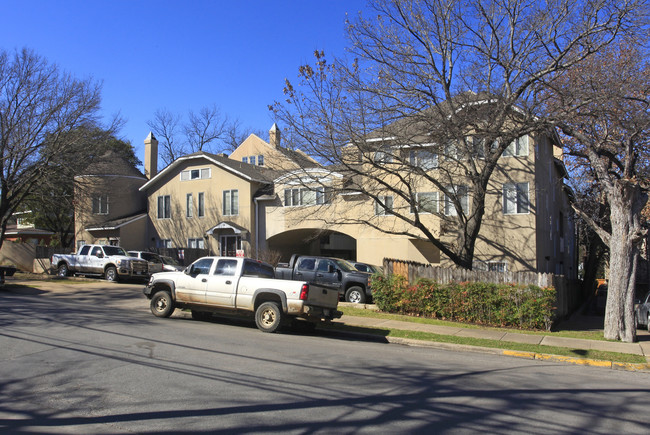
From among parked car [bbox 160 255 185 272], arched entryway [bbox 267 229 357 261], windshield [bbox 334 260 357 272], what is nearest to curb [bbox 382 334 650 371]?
windshield [bbox 334 260 357 272]

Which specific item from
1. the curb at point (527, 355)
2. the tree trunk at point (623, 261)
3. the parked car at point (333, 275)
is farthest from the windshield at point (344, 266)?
the tree trunk at point (623, 261)

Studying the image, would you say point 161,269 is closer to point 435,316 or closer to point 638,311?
point 435,316

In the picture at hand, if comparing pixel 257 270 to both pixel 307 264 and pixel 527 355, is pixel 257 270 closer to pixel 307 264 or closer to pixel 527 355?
pixel 307 264

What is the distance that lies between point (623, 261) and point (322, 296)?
8294mm

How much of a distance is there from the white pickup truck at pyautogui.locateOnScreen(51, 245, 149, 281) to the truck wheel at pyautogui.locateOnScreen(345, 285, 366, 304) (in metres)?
10.9

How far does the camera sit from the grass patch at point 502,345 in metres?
10.8

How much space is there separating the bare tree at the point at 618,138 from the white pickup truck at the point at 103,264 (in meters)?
19.0

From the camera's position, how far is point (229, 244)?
3177 cm

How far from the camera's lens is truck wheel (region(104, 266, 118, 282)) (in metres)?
23.7

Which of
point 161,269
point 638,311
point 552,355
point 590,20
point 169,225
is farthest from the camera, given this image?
point 169,225

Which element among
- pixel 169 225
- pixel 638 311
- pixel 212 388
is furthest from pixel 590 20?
pixel 169 225

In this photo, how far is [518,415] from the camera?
6.20 metres

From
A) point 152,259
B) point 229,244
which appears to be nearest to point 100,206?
point 229,244

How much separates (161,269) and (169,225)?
367 inches
